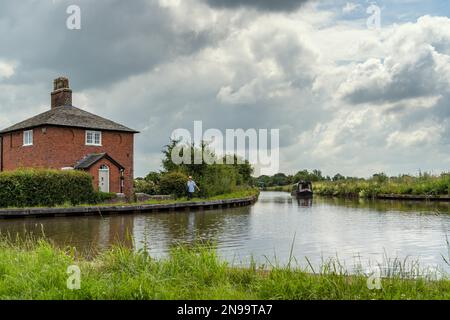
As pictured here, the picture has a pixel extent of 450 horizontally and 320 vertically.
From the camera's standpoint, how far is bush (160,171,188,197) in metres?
33.8

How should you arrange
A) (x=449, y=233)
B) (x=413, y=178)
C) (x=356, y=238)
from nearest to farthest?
(x=356, y=238) < (x=449, y=233) < (x=413, y=178)

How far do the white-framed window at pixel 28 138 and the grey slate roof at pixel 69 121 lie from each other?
1.37ft

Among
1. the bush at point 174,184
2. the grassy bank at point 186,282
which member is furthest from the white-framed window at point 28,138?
the grassy bank at point 186,282

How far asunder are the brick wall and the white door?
40 cm

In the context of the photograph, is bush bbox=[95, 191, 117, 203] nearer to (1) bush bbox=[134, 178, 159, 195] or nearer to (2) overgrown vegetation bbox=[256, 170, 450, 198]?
(1) bush bbox=[134, 178, 159, 195]

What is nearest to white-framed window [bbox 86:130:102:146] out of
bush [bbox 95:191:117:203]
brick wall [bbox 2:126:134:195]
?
brick wall [bbox 2:126:134:195]

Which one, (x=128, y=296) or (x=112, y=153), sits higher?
(x=112, y=153)

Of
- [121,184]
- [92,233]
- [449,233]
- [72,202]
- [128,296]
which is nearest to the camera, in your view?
[128,296]

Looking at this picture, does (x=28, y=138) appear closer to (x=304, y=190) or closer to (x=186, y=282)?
(x=304, y=190)

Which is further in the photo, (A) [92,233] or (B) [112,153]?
(B) [112,153]
